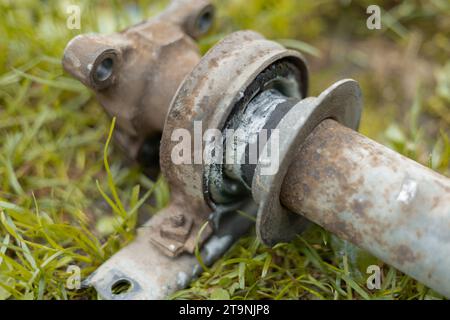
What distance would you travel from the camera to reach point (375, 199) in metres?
Result: 1.52

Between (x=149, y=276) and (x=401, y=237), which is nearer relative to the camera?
(x=401, y=237)

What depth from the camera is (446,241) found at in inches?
57.0

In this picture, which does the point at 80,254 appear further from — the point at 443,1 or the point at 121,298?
the point at 443,1

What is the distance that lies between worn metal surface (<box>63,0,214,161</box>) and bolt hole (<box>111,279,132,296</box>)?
0.52 metres

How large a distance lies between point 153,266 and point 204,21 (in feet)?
3.23

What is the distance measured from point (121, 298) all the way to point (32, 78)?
0.99m

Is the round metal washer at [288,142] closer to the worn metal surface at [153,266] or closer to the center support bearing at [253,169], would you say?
the center support bearing at [253,169]

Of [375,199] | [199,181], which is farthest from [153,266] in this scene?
[375,199]

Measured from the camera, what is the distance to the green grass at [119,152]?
6.09 feet

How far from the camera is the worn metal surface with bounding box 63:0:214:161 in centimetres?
181

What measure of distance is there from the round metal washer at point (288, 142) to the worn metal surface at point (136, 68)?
0.51m

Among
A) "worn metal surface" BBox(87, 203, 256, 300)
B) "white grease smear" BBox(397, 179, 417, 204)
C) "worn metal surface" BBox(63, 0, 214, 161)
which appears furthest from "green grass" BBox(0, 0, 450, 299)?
"white grease smear" BBox(397, 179, 417, 204)

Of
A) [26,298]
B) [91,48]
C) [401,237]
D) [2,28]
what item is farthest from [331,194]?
[2,28]

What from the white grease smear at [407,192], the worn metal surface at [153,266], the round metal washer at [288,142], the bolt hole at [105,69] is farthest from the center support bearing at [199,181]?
the white grease smear at [407,192]
